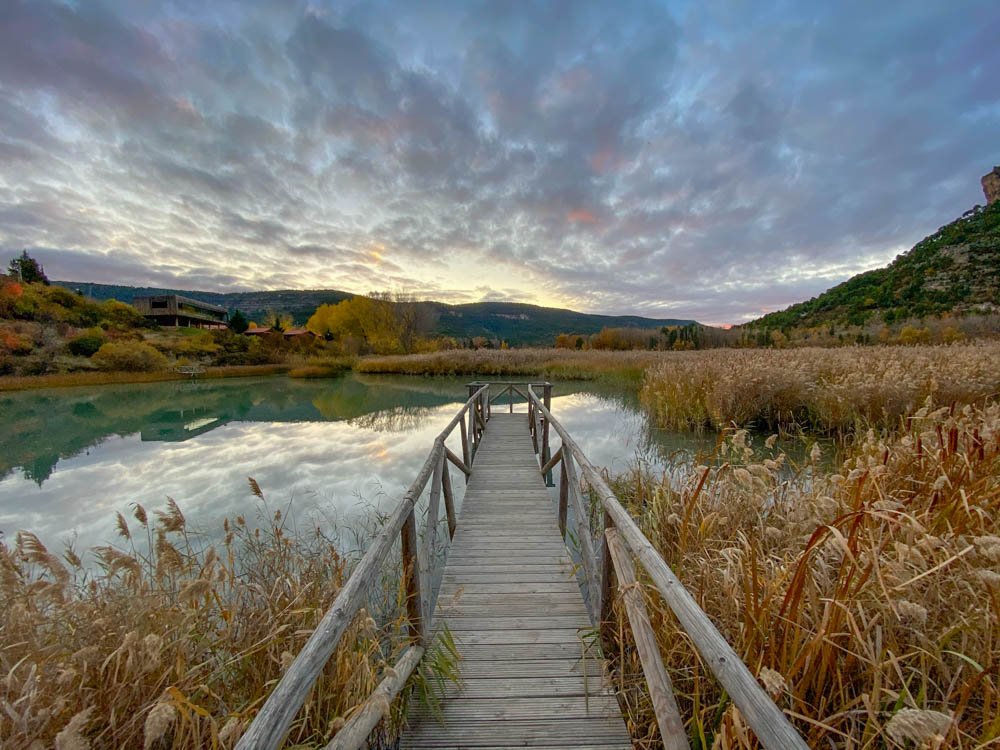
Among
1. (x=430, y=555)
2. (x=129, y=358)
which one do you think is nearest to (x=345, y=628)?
(x=430, y=555)

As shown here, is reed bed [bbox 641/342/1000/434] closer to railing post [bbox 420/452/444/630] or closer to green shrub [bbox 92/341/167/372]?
railing post [bbox 420/452/444/630]

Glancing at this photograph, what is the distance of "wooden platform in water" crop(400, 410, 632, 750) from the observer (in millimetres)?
2146

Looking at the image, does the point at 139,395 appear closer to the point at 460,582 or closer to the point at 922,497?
the point at 460,582

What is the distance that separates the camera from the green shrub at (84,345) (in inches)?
988

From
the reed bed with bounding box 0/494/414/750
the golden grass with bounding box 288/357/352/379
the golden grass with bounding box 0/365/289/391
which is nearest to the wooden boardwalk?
the reed bed with bounding box 0/494/414/750

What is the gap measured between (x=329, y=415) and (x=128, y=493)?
7.71 metres

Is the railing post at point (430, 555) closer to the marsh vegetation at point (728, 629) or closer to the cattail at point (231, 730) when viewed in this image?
the marsh vegetation at point (728, 629)

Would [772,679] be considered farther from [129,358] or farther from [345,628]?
[129,358]

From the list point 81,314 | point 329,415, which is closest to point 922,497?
point 329,415

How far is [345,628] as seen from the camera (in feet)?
5.29

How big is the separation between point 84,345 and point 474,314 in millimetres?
79986

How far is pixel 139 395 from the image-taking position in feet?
60.7

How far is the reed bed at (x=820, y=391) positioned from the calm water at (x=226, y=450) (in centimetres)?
113

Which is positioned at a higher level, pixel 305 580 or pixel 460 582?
pixel 305 580
